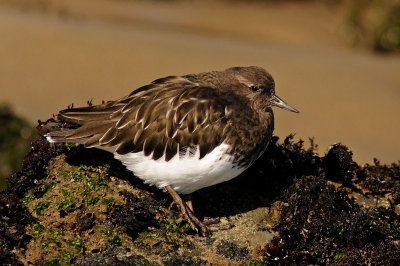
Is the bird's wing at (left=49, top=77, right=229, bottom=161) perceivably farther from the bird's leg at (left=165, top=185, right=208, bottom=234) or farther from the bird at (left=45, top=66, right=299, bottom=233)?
the bird's leg at (left=165, top=185, right=208, bottom=234)

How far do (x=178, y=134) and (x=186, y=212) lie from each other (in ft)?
2.58

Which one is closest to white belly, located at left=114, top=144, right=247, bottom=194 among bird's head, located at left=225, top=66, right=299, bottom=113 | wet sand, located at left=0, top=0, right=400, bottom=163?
bird's head, located at left=225, top=66, right=299, bottom=113

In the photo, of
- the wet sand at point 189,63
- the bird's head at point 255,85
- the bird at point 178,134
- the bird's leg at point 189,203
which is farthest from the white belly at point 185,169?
the wet sand at point 189,63

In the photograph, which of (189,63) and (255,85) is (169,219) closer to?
(255,85)

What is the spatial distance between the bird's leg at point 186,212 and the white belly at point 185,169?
0.23ft

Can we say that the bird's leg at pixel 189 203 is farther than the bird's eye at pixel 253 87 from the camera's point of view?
No

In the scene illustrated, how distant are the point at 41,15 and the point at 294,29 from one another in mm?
10592

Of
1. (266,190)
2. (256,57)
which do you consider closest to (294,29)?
(256,57)

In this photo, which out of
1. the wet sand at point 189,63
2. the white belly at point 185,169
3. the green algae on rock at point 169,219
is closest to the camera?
the green algae on rock at point 169,219

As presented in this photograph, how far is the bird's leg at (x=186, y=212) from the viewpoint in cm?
560

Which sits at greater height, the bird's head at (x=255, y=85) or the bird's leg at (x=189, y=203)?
the bird's head at (x=255, y=85)

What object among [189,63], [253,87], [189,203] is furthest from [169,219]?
[189,63]

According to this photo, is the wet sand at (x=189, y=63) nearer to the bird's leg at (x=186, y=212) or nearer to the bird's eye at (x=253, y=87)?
the bird's eye at (x=253, y=87)

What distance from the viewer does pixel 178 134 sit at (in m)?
5.53
